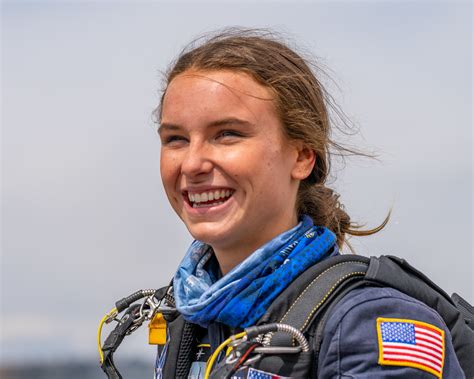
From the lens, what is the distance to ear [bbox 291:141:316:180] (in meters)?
3.67

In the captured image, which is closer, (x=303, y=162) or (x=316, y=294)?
(x=316, y=294)

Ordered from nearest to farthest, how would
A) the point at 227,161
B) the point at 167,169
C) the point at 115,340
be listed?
the point at 227,161, the point at 167,169, the point at 115,340

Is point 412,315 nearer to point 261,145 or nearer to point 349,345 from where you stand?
point 349,345

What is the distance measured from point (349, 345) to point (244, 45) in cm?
138

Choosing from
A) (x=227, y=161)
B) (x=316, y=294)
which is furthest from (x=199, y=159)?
(x=316, y=294)

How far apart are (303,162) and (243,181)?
38cm

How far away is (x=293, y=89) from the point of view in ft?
12.1

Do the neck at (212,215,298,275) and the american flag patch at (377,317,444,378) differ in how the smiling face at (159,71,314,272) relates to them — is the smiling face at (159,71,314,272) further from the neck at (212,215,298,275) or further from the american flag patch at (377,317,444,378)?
the american flag patch at (377,317,444,378)

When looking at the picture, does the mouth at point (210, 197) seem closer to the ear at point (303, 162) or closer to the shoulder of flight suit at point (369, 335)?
the ear at point (303, 162)

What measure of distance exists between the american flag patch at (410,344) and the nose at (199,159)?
2.95ft

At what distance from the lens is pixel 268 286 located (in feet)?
11.2

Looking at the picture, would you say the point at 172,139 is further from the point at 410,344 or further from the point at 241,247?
the point at 410,344

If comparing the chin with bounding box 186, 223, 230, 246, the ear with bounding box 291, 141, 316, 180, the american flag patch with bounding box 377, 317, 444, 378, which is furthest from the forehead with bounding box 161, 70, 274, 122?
the american flag patch with bounding box 377, 317, 444, 378

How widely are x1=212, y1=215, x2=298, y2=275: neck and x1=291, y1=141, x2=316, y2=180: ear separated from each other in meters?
0.20
